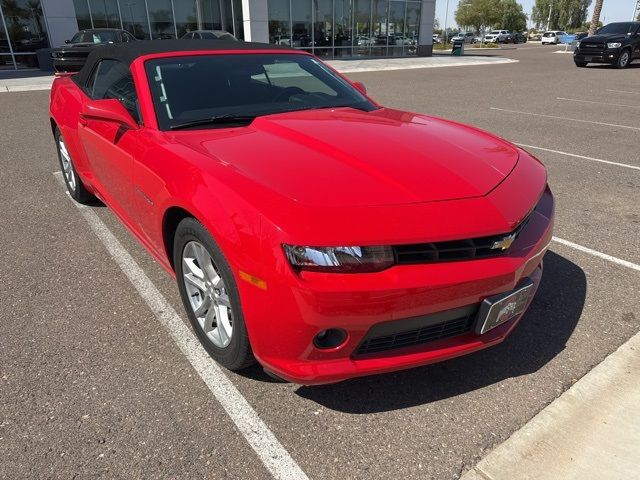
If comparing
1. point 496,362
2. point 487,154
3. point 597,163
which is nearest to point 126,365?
point 496,362

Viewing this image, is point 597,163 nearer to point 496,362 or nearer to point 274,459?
point 496,362

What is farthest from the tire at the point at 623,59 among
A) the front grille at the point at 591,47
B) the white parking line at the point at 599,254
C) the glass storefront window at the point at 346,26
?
the white parking line at the point at 599,254

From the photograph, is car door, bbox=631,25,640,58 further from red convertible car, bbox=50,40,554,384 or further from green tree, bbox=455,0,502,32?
green tree, bbox=455,0,502,32

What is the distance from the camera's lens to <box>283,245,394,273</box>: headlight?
1.81m

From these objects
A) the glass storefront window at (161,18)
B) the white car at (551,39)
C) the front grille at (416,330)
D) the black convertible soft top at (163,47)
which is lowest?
the white car at (551,39)

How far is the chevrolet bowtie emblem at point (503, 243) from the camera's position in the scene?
79.1 inches

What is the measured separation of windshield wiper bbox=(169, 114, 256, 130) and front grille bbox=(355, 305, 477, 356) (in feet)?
5.31

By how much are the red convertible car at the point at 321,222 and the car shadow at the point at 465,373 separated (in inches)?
13.1

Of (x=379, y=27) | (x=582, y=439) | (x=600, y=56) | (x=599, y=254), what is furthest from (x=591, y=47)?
(x=582, y=439)

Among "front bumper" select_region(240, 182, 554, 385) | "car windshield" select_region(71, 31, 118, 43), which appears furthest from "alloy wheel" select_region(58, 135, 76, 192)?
"car windshield" select_region(71, 31, 118, 43)

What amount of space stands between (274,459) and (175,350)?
3.04ft

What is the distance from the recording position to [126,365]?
248 centimetres

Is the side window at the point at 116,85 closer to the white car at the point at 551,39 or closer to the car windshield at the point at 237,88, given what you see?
the car windshield at the point at 237,88

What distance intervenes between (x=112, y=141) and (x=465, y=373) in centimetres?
257
